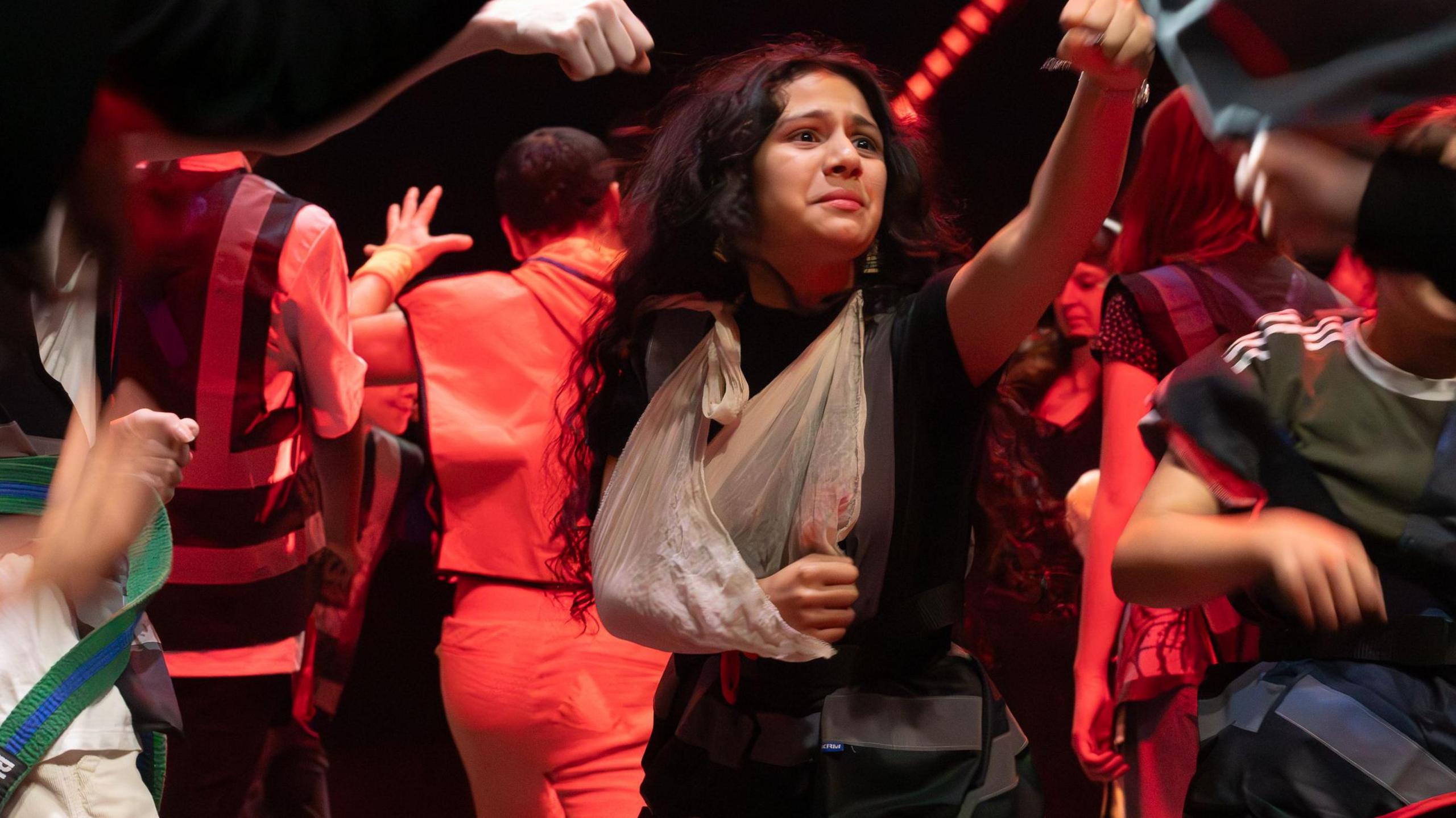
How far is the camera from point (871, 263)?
193 centimetres

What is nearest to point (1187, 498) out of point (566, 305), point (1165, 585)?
point (1165, 585)

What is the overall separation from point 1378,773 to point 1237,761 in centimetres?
13

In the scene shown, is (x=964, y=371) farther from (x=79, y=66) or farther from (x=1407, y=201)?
(x=79, y=66)

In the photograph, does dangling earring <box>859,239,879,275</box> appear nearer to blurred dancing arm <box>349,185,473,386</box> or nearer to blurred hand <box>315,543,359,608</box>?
blurred dancing arm <box>349,185,473,386</box>

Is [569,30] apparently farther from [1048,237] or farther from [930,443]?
[930,443]

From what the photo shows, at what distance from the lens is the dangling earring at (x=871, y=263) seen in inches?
76.0

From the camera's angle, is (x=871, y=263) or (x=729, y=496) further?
(x=871, y=263)

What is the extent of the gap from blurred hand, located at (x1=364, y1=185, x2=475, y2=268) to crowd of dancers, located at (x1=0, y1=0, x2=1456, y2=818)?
393 millimetres

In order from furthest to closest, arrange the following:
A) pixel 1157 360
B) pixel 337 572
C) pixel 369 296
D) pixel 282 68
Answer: pixel 369 296, pixel 337 572, pixel 1157 360, pixel 282 68

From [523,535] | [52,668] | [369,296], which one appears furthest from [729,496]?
[369,296]

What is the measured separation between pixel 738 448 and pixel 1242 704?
67cm

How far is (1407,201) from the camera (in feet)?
3.99

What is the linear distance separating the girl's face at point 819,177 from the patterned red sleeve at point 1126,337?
0.52m

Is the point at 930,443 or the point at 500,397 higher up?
the point at 930,443
